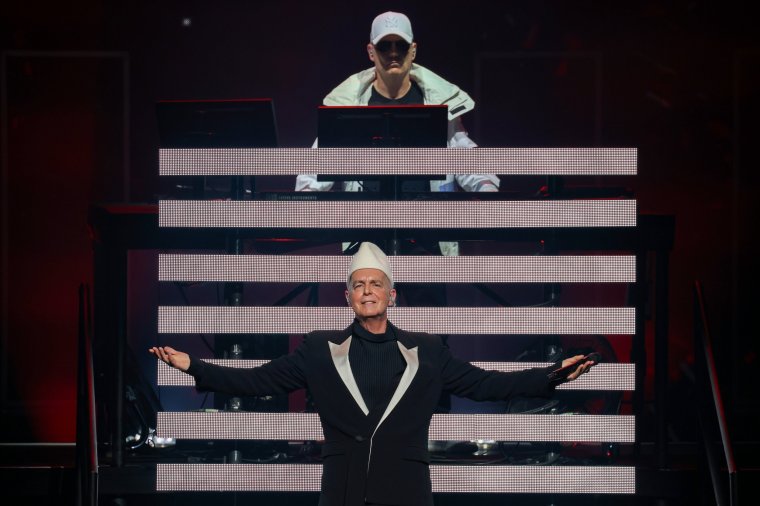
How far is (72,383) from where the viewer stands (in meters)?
8.16

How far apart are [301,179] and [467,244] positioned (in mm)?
2312

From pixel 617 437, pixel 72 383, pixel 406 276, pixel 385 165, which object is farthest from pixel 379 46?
pixel 72 383

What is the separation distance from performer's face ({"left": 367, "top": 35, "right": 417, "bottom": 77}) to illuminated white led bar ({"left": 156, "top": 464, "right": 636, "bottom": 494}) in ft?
7.00

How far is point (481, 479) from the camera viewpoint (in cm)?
529

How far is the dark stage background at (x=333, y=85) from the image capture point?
8195mm

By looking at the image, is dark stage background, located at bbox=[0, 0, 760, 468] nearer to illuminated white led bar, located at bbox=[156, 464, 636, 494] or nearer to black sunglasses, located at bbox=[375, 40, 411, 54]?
black sunglasses, located at bbox=[375, 40, 411, 54]

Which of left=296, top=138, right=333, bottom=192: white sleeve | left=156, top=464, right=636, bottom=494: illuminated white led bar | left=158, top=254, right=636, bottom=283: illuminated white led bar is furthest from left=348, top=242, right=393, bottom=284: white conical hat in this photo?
left=296, top=138, right=333, bottom=192: white sleeve

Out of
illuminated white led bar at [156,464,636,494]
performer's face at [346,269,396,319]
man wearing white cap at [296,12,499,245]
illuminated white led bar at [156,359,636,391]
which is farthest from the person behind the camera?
man wearing white cap at [296,12,499,245]

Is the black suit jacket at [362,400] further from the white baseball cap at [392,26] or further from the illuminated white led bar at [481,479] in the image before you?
the white baseball cap at [392,26]

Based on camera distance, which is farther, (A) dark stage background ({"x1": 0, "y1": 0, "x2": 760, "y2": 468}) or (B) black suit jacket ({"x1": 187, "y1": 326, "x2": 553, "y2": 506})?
(A) dark stage background ({"x1": 0, "y1": 0, "x2": 760, "y2": 468})

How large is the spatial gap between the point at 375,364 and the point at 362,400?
0.48ft

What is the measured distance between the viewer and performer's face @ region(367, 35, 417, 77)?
5.96m

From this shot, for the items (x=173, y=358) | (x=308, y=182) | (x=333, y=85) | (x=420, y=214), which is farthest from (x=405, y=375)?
(x=333, y=85)

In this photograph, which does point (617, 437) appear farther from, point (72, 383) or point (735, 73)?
point (72, 383)
